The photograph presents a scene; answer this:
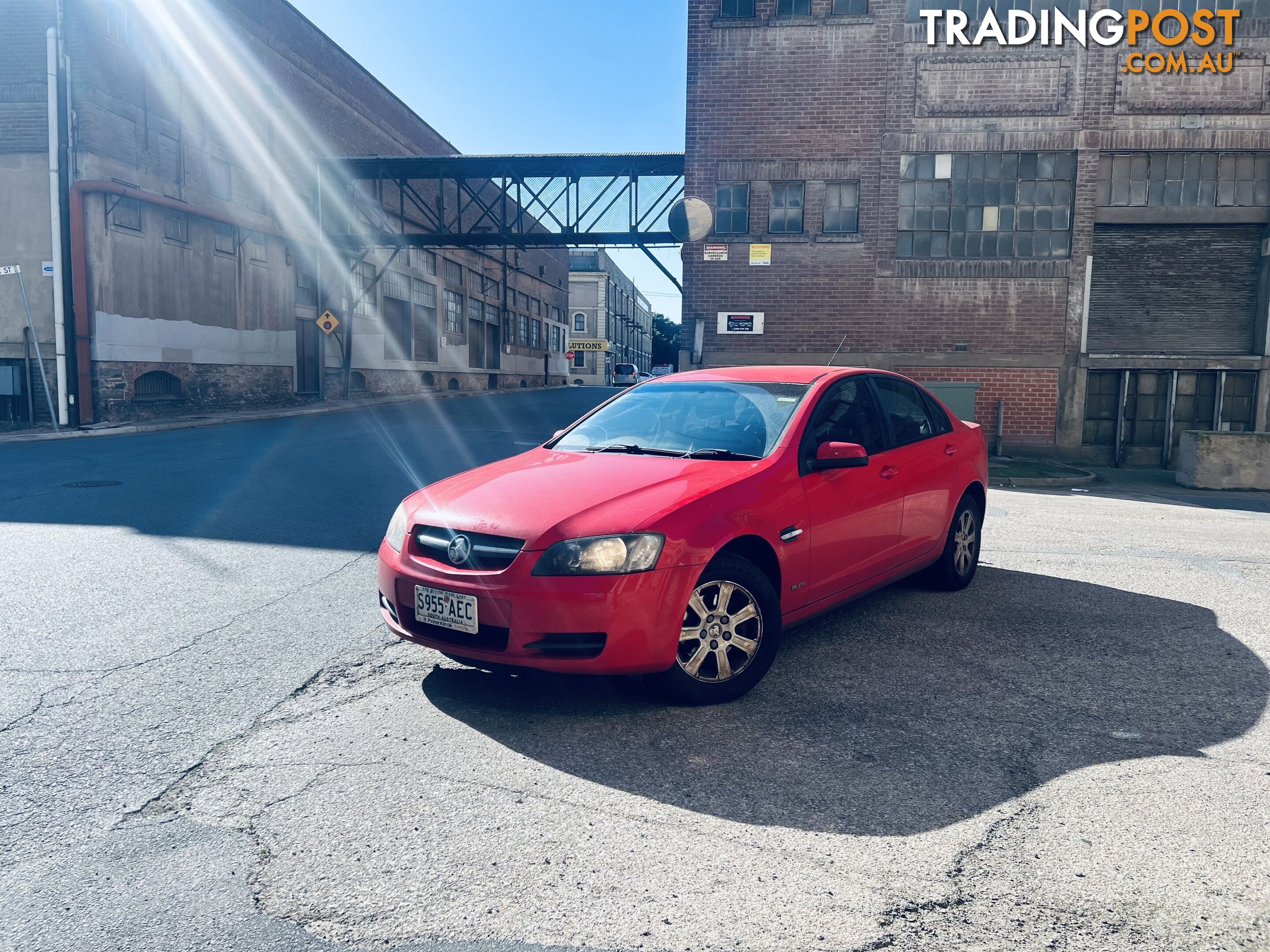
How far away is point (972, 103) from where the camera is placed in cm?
1705

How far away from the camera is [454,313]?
43.0m

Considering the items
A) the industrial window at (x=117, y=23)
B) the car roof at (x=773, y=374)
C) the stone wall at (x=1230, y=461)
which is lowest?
the stone wall at (x=1230, y=461)

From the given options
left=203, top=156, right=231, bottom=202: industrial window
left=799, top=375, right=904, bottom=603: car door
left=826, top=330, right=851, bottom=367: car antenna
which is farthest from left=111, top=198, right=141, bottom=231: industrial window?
left=799, top=375, right=904, bottom=603: car door

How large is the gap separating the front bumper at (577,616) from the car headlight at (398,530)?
459 mm

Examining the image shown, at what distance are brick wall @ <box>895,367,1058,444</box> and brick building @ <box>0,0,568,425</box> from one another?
16571 mm

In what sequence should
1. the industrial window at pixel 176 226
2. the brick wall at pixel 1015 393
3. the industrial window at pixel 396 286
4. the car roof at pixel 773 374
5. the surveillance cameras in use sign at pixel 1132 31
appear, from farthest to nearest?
the industrial window at pixel 396 286
the industrial window at pixel 176 226
the brick wall at pixel 1015 393
the surveillance cameras in use sign at pixel 1132 31
the car roof at pixel 773 374

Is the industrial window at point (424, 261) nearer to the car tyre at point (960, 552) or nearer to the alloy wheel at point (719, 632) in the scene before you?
the car tyre at point (960, 552)

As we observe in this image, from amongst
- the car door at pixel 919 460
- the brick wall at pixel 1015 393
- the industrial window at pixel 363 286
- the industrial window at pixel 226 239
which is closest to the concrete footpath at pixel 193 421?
the industrial window at pixel 363 286

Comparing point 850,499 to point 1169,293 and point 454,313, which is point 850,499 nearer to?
point 1169,293

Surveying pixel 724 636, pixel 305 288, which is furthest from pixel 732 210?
pixel 305 288

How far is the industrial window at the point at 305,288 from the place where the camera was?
92.0 feet

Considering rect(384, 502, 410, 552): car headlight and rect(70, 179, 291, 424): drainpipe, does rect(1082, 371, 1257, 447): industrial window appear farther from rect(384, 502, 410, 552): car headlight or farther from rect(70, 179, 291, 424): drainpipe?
rect(70, 179, 291, 424): drainpipe

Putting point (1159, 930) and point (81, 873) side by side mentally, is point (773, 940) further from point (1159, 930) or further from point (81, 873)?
point (81, 873)

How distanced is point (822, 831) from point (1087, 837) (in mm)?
822
